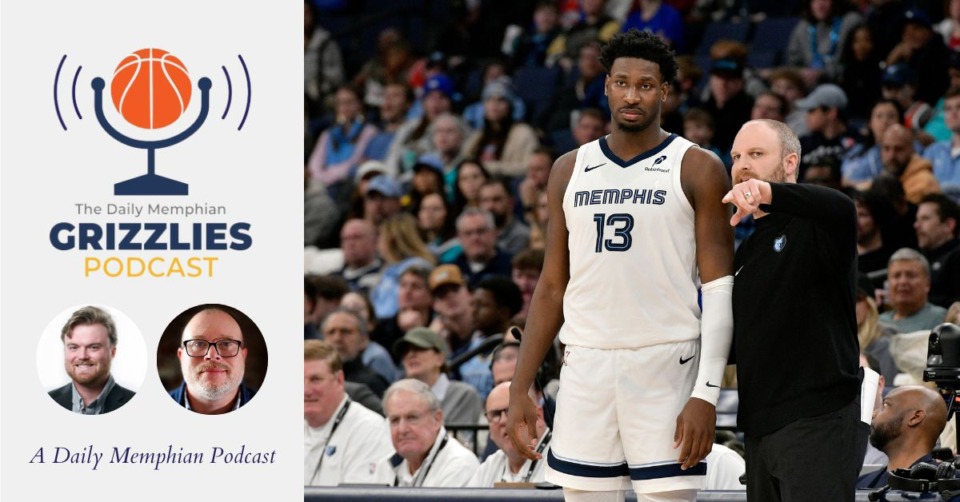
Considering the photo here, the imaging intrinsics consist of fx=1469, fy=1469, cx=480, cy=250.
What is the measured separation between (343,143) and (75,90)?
980 cm

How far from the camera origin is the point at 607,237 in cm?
378

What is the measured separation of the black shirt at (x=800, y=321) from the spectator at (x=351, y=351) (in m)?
4.63

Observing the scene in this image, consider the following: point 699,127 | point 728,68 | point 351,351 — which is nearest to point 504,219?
point 699,127

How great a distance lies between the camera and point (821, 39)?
11164 millimetres

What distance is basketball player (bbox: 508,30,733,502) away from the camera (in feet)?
12.1

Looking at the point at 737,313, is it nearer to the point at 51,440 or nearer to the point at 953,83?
the point at 51,440

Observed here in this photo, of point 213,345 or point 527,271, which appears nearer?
point 213,345

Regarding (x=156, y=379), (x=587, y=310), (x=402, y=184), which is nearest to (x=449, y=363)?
(x=402, y=184)

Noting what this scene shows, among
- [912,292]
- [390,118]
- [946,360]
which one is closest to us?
[946,360]

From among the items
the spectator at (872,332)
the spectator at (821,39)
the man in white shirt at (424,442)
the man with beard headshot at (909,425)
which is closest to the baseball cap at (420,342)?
the man in white shirt at (424,442)

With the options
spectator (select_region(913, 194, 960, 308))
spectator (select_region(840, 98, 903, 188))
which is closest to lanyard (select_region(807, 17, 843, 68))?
spectator (select_region(840, 98, 903, 188))

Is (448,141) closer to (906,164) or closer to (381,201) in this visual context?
(381,201)

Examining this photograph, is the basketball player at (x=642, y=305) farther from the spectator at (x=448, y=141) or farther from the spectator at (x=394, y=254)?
the spectator at (x=448, y=141)

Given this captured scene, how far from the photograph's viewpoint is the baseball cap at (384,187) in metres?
11.0
